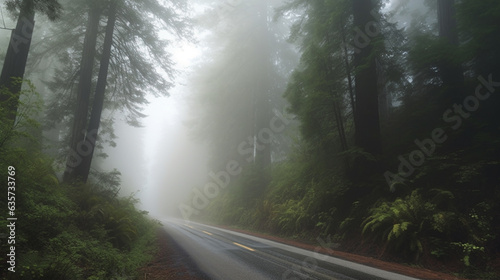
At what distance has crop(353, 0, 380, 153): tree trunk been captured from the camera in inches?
353

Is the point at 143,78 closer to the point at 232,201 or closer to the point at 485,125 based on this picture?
the point at 232,201

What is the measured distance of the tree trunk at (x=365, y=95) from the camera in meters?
8.97

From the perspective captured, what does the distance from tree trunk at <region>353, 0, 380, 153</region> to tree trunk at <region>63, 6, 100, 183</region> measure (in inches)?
431

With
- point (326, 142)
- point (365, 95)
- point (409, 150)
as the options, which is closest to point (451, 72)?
point (365, 95)

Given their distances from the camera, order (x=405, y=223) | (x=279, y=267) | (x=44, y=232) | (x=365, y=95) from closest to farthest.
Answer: (x=44, y=232) → (x=279, y=267) → (x=405, y=223) → (x=365, y=95)

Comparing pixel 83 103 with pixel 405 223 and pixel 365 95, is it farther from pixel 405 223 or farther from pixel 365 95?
pixel 405 223

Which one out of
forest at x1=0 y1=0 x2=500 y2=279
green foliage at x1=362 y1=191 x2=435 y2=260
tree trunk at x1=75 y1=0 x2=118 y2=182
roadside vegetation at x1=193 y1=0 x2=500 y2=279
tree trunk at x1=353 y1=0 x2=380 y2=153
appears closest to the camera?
forest at x1=0 y1=0 x2=500 y2=279

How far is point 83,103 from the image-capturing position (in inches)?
444

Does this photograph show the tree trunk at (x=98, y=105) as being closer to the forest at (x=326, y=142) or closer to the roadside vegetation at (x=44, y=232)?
the forest at (x=326, y=142)

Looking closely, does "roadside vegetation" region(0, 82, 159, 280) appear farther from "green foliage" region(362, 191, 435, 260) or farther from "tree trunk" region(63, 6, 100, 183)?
"green foliage" region(362, 191, 435, 260)

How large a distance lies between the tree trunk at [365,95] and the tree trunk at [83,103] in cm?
1094

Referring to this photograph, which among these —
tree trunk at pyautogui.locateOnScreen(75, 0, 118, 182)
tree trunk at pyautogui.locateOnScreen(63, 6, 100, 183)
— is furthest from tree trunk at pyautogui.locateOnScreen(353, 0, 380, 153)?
tree trunk at pyautogui.locateOnScreen(63, 6, 100, 183)

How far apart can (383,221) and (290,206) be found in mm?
→ 5764

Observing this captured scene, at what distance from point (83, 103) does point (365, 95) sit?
38.5 feet
